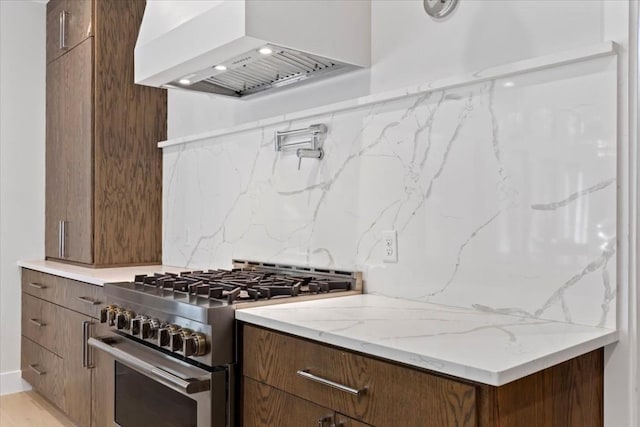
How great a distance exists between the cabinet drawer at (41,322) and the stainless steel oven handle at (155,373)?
3.10ft

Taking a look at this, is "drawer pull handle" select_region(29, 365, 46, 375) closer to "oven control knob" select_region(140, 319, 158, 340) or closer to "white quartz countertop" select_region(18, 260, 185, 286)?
"white quartz countertop" select_region(18, 260, 185, 286)

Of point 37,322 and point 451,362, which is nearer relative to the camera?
point 451,362

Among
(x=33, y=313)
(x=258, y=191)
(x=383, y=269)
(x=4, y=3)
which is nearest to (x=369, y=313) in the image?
(x=383, y=269)

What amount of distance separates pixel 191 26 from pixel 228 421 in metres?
1.39

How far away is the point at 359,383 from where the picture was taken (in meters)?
1.31

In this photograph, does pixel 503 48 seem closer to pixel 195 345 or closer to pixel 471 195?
pixel 471 195

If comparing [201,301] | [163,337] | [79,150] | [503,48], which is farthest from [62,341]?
[503,48]

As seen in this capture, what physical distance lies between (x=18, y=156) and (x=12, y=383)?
1495 mm

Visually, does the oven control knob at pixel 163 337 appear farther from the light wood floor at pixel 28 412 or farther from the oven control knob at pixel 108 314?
the light wood floor at pixel 28 412

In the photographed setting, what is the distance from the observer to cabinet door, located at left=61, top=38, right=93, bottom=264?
3215mm

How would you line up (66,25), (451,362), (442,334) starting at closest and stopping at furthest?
(451,362)
(442,334)
(66,25)

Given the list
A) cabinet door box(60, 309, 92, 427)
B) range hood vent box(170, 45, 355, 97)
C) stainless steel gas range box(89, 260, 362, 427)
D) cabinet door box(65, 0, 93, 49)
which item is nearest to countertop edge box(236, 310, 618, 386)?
stainless steel gas range box(89, 260, 362, 427)

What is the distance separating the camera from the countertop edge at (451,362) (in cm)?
105

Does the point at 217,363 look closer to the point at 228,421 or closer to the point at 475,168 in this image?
the point at 228,421
